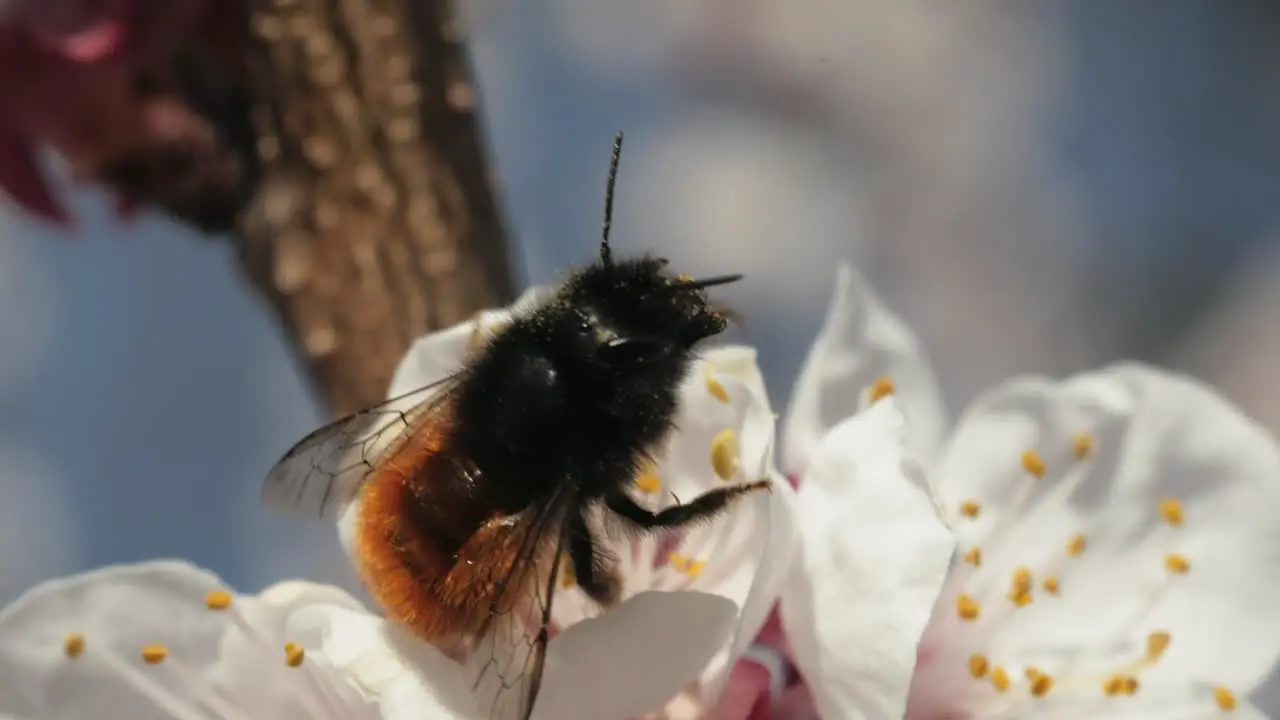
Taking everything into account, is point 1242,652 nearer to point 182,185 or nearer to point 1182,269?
point 182,185

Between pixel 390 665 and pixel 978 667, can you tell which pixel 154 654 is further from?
pixel 978 667

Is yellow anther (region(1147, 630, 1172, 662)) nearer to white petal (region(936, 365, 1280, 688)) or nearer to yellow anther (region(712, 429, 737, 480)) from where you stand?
white petal (region(936, 365, 1280, 688))

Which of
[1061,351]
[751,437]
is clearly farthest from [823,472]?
[1061,351]

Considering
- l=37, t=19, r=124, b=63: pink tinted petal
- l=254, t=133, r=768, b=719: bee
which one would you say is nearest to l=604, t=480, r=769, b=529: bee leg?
l=254, t=133, r=768, b=719: bee

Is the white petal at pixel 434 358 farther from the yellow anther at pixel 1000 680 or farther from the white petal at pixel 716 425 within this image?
the yellow anther at pixel 1000 680

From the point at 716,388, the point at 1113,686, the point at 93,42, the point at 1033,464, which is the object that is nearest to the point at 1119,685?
the point at 1113,686
